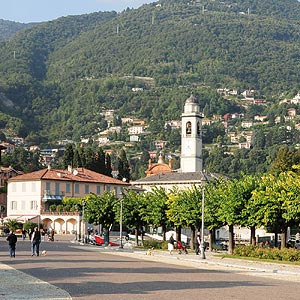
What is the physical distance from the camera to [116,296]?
2373 cm

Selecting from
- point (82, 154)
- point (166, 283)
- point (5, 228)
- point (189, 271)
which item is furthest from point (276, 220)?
point (82, 154)

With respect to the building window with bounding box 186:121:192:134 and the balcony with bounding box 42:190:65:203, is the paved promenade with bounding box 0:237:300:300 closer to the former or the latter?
the balcony with bounding box 42:190:65:203

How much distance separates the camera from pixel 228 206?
183 ft

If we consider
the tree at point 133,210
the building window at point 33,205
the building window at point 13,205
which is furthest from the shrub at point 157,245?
the building window at point 13,205

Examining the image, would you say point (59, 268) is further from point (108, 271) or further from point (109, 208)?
point (109, 208)

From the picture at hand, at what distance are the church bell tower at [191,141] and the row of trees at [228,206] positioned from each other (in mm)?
54944

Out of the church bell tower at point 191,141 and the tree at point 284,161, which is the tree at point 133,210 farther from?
the church bell tower at point 191,141

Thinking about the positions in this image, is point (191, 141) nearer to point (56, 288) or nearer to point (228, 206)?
point (228, 206)

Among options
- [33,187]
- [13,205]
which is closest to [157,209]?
[33,187]

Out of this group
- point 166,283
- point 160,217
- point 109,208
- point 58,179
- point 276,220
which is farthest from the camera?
point 58,179

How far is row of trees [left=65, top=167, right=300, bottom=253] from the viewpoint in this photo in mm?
51969

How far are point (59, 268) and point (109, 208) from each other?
143ft

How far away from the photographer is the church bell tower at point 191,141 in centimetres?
13388

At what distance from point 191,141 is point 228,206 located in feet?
264
